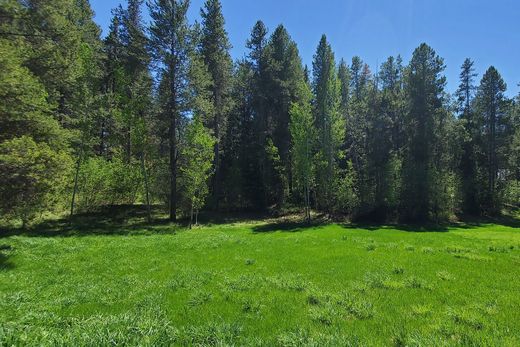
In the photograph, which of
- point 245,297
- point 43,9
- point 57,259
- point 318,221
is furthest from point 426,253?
point 43,9

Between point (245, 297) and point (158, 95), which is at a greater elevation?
point (158, 95)

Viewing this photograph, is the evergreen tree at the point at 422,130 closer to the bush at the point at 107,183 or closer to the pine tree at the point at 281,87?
the pine tree at the point at 281,87

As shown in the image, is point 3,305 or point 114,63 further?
point 114,63

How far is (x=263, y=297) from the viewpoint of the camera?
7.84 m

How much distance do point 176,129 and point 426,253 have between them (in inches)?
985

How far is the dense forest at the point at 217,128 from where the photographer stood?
717 inches

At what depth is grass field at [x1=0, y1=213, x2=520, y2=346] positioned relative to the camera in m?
5.39

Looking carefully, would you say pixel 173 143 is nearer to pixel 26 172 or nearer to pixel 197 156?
pixel 197 156

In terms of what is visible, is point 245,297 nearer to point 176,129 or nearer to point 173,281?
point 173,281

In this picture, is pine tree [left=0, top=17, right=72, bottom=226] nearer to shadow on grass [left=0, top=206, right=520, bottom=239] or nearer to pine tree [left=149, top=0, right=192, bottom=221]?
shadow on grass [left=0, top=206, right=520, bottom=239]

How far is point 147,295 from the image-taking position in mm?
8031

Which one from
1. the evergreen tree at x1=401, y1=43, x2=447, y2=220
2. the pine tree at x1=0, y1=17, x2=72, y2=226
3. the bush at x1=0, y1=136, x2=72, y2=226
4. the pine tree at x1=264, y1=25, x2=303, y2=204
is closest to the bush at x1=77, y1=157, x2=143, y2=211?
the pine tree at x1=0, y1=17, x2=72, y2=226

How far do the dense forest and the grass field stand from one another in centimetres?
724

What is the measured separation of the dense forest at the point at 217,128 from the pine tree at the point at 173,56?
105 mm
